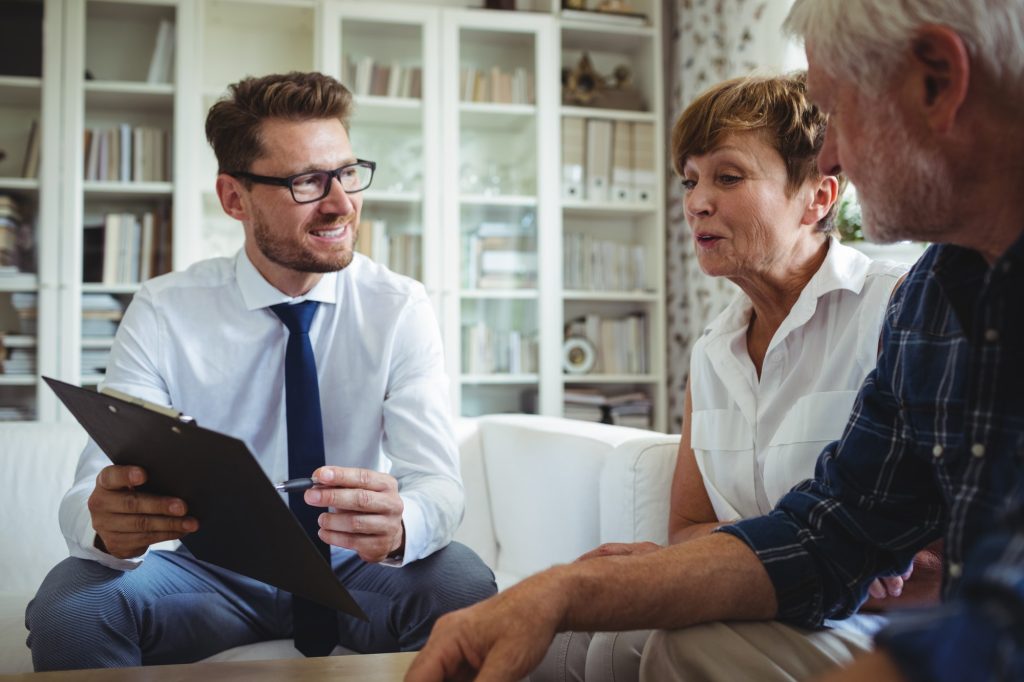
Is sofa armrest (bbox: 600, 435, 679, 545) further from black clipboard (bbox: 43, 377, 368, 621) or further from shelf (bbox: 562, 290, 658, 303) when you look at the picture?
shelf (bbox: 562, 290, 658, 303)

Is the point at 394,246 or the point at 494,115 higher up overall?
the point at 494,115

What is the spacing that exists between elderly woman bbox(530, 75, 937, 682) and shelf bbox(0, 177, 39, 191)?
2797mm

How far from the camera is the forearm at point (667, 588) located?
82cm

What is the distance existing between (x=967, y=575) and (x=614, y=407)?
329 centimetres

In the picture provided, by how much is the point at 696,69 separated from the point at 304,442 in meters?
2.78

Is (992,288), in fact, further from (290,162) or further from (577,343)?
(577,343)

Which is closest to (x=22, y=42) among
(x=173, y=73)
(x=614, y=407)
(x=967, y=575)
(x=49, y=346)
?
(x=173, y=73)

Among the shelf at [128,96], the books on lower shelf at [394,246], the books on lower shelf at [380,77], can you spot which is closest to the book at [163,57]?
the shelf at [128,96]

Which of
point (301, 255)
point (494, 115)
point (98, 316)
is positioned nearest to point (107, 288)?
point (98, 316)

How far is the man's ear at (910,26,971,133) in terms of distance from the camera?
719 millimetres

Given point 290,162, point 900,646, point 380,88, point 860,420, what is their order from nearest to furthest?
point 900,646 → point 860,420 → point 290,162 → point 380,88

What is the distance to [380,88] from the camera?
3566mm

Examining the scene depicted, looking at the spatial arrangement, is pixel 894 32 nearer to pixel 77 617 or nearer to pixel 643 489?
pixel 643 489

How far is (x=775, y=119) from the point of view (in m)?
1.36
